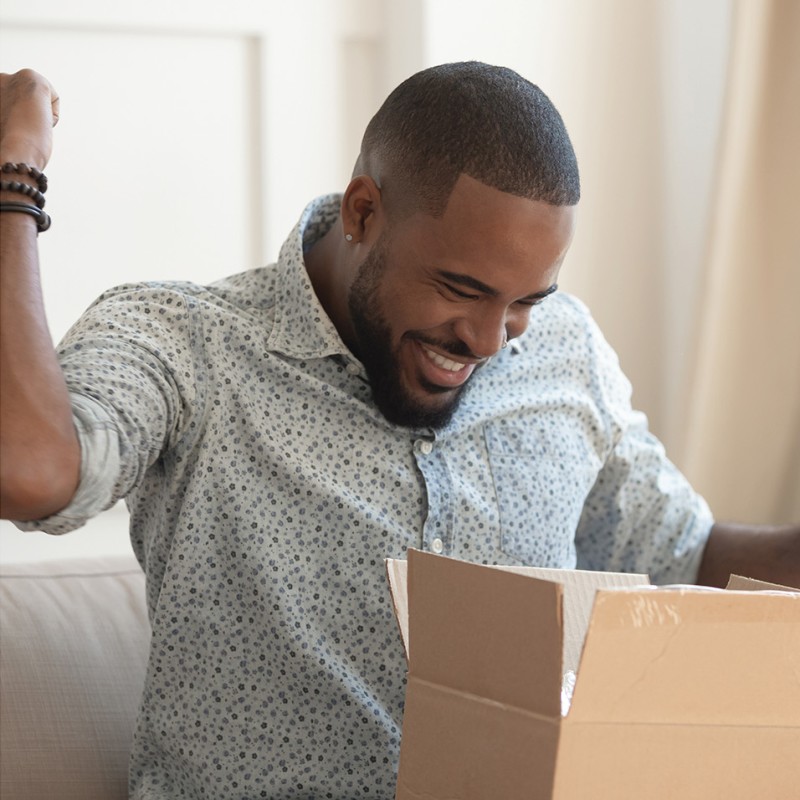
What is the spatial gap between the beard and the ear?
3 centimetres

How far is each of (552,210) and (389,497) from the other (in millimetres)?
329

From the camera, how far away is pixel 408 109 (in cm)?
125

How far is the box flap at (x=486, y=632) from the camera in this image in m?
0.72

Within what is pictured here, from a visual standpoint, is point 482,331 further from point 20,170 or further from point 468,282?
point 20,170

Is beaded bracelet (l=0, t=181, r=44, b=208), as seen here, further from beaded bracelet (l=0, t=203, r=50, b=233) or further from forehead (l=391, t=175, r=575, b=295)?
forehead (l=391, t=175, r=575, b=295)

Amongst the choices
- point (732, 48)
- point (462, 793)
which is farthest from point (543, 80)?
point (462, 793)

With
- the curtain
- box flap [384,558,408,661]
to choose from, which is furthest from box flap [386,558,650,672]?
the curtain

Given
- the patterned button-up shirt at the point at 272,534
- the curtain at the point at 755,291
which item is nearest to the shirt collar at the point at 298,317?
A: the patterned button-up shirt at the point at 272,534

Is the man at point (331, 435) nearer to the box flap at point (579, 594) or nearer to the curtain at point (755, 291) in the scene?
the box flap at point (579, 594)

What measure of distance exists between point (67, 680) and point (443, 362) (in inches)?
21.0

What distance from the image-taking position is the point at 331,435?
1260 millimetres

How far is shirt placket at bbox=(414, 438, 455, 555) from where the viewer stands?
1.26m

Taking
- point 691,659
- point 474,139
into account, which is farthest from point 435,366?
point 691,659

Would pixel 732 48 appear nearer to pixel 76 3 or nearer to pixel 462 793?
pixel 76 3
